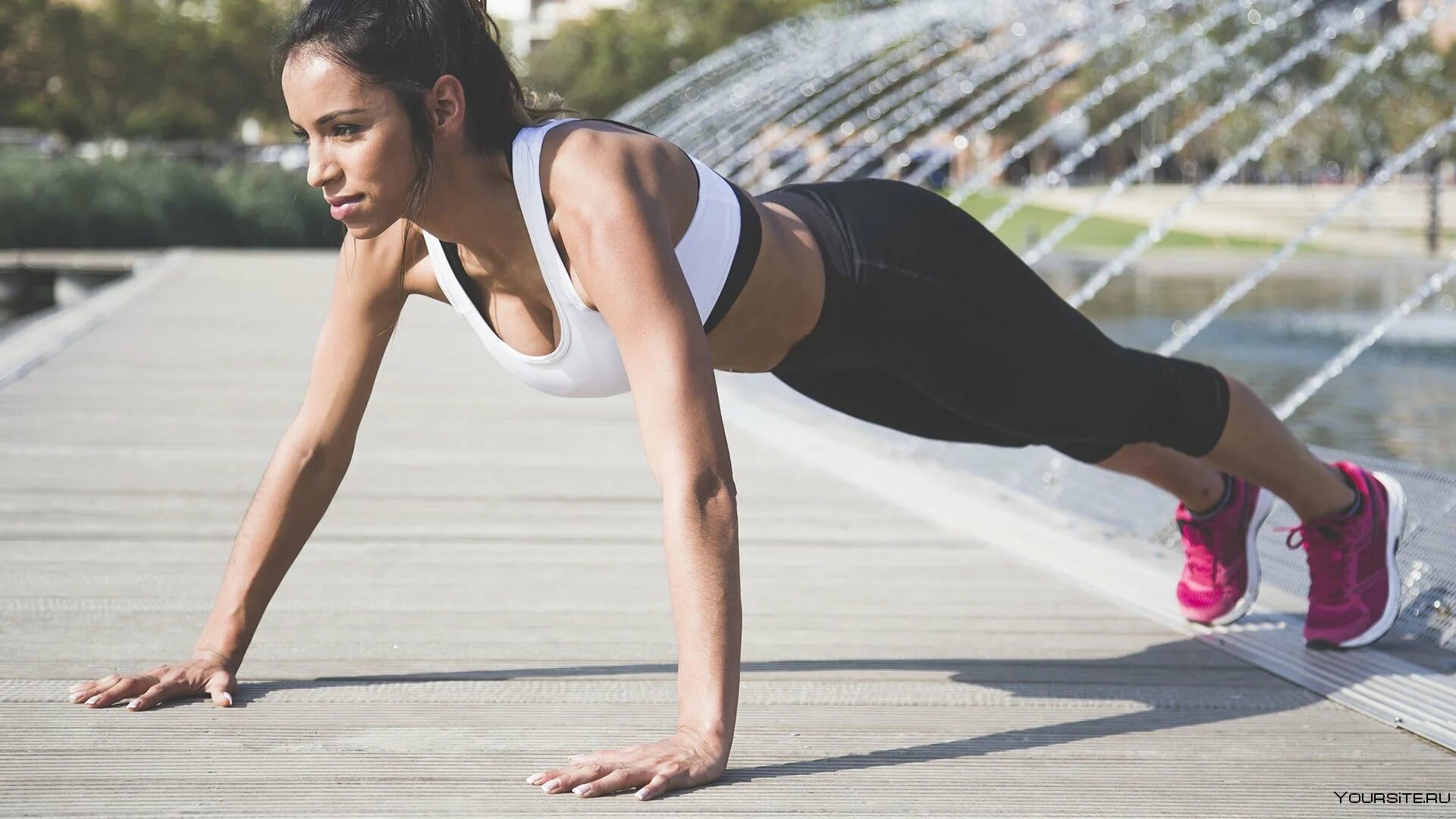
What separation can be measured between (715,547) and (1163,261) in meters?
17.5

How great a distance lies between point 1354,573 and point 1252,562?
232 millimetres

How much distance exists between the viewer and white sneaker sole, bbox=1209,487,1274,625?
10.4 ft

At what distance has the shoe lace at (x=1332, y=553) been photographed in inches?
117

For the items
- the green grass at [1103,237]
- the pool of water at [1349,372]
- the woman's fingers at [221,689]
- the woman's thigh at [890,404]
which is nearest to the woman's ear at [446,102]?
the woman's thigh at [890,404]

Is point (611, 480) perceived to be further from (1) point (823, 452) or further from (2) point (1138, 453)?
(2) point (1138, 453)

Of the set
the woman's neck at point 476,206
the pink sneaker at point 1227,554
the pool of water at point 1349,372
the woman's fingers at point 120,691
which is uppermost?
the woman's neck at point 476,206

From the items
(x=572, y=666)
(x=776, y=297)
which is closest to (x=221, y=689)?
(x=572, y=666)

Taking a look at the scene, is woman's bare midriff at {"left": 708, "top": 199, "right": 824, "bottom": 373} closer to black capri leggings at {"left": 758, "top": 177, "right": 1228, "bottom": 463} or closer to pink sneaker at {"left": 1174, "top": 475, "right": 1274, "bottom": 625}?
black capri leggings at {"left": 758, "top": 177, "right": 1228, "bottom": 463}

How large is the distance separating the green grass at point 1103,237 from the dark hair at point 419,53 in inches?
731

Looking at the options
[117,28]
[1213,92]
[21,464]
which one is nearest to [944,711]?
[21,464]

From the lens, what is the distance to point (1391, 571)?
2988mm

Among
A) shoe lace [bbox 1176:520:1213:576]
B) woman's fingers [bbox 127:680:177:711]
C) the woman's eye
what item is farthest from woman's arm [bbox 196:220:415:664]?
shoe lace [bbox 1176:520:1213:576]

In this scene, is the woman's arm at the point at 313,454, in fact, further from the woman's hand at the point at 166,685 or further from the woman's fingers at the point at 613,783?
the woman's fingers at the point at 613,783

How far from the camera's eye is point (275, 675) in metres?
2.77
